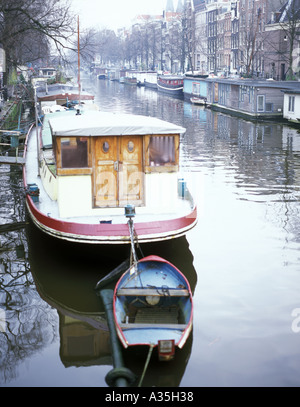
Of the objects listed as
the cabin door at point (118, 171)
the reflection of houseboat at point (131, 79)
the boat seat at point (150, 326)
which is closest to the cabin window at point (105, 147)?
the cabin door at point (118, 171)

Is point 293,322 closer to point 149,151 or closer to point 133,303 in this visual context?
point 133,303

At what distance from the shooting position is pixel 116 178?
46.0ft

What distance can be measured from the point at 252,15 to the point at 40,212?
69150mm

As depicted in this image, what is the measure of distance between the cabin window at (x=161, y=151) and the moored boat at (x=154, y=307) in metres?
3.26

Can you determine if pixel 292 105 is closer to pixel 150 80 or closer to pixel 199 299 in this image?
pixel 199 299

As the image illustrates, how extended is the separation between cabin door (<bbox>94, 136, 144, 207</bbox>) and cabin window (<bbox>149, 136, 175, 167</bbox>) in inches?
10.8

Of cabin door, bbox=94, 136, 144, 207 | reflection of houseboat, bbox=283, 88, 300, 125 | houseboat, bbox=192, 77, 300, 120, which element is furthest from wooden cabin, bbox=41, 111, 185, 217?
houseboat, bbox=192, 77, 300, 120

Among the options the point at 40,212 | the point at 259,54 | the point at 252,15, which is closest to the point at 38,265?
the point at 40,212

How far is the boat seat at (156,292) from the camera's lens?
35.4ft

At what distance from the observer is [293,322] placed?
11234 mm

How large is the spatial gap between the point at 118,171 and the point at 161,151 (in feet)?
3.86

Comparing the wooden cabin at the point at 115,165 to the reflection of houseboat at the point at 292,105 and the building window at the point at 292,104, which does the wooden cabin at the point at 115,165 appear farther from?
the building window at the point at 292,104

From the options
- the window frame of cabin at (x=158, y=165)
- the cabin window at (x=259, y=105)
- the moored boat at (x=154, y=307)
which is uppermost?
the window frame of cabin at (x=158, y=165)

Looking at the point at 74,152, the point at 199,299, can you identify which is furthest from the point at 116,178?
the point at 199,299
